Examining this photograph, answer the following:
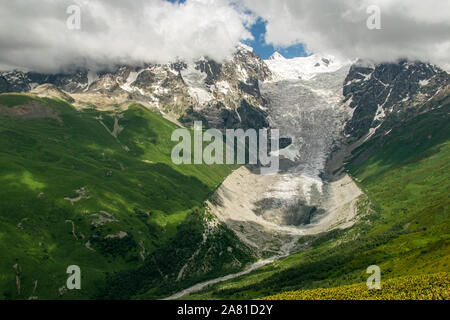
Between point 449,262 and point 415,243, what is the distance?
54.1 metres

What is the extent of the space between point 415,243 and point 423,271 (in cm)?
5570

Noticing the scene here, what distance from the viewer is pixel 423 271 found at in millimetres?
147250

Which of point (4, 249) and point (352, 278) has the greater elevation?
point (4, 249)

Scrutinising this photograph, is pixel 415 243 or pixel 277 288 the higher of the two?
pixel 415 243

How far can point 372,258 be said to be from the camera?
199 m
